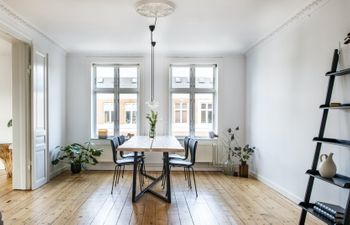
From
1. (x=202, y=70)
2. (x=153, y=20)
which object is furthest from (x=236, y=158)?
(x=153, y=20)

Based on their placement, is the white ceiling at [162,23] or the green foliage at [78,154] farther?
the green foliage at [78,154]

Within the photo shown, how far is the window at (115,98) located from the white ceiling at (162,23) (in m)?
0.70

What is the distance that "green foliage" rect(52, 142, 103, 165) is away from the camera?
5.83 metres

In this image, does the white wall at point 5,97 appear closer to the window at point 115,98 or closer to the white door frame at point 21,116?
the window at point 115,98

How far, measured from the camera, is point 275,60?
475 centimetres

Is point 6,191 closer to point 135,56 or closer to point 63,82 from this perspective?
point 63,82

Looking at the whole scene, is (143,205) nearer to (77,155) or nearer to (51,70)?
(77,155)

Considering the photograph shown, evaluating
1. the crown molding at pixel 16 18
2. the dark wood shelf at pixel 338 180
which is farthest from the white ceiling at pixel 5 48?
the dark wood shelf at pixel 338 180

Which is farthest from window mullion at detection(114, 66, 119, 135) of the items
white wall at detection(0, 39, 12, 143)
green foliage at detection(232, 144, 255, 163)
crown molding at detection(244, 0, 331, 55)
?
crown molding at detection(244, 0, 331, 55)

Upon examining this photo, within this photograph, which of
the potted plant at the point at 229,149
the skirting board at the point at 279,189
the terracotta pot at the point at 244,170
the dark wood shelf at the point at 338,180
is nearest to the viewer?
the dark wood shelf at the point at 338,180

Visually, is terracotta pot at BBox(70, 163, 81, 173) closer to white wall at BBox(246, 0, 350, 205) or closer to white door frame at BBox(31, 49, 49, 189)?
white door frame at BBox(31, 49, 49, 189)

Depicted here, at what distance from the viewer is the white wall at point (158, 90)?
640 centimetres

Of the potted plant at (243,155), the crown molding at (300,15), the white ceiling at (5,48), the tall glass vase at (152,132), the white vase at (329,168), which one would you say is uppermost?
the crown molding at (300,15)

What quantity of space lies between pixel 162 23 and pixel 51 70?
2.45 metres
